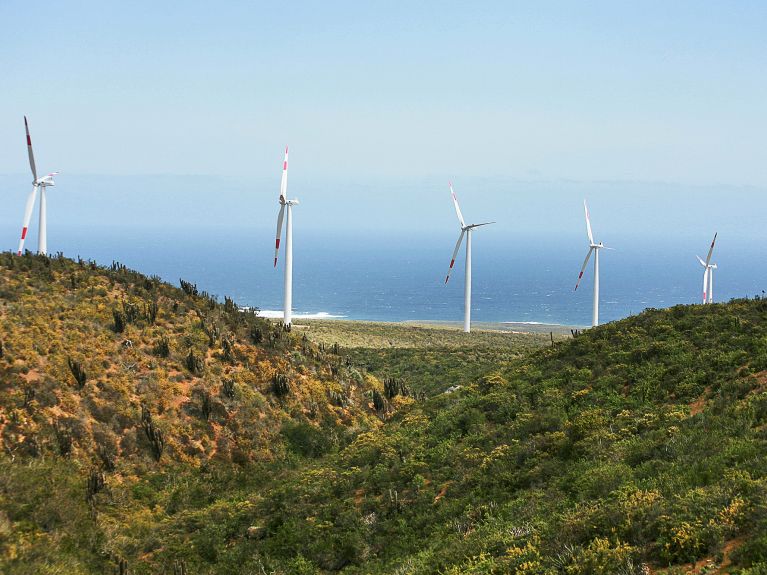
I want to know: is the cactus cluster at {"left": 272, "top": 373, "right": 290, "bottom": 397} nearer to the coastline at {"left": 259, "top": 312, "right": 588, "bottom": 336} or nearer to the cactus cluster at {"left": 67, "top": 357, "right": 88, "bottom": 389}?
the cactus cluster at {"left": 67, "top": 357, "right": 88, "bottom": 389}

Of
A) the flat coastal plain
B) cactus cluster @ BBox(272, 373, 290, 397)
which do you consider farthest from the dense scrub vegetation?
the flat coastal plain

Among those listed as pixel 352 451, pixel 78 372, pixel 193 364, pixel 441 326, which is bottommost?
pixel 441 326

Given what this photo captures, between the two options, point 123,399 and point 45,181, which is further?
point 45,181

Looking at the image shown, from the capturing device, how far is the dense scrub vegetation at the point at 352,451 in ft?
50.1

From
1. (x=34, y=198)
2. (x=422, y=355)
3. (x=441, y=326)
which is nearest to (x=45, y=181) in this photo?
(x=34, y=198)

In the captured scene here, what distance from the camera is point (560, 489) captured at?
18.9 m

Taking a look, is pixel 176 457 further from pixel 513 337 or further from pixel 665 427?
pixel 513 337

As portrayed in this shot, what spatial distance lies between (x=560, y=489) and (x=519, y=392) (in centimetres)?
1063

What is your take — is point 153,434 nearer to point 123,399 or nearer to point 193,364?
point 123,399

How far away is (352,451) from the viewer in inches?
1101

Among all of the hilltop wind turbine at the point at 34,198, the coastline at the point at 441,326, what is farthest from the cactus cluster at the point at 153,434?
the coastline at the point at 441,326

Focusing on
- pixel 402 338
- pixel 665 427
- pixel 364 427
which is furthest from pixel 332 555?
pixel 402 338

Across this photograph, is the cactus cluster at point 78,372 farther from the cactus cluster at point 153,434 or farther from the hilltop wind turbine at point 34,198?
the hilltop wind turbine at point 34,198

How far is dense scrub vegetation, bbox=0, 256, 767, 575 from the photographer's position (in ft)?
50.1
